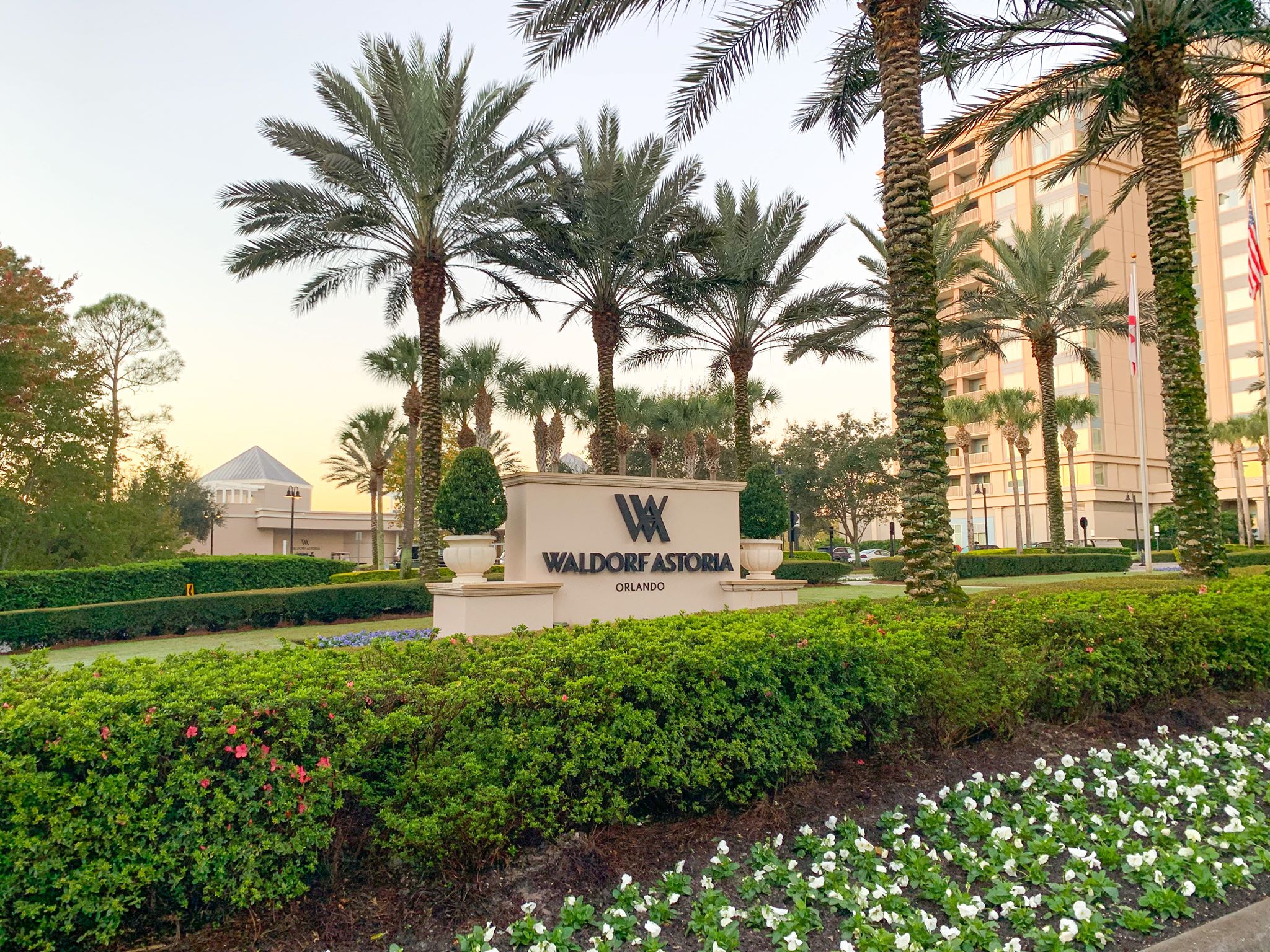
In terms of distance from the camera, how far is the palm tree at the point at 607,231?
18.8m

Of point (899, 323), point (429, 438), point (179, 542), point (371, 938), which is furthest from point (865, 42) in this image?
point (179, 542)

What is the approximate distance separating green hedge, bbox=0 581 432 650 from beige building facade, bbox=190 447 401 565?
4526cm

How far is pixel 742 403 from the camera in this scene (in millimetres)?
23641

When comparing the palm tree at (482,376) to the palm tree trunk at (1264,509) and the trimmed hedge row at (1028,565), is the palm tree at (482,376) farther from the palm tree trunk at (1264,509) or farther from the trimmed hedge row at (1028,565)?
the palm tree trunk at (1264,509)

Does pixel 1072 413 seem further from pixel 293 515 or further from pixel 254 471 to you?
pixel 254 471

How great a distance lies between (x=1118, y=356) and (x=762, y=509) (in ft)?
196

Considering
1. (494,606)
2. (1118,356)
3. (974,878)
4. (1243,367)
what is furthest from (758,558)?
(1243,367)

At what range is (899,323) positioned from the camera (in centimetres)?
952

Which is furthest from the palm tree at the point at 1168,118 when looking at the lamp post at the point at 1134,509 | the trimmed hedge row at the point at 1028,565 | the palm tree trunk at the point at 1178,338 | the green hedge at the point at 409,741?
the lamp post at the point at 1134,509

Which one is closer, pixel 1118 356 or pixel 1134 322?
pixel 1134 322

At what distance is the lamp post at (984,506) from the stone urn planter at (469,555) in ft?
183

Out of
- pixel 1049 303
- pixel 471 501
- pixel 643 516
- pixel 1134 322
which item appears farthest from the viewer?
pixel 1049 303

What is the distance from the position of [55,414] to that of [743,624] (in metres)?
24.8

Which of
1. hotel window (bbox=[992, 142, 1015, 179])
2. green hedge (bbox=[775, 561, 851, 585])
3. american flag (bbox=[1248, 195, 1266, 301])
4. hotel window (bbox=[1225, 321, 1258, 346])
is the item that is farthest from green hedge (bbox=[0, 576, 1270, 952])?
hotel window (bbox=[992, 142, 1015, 179])
